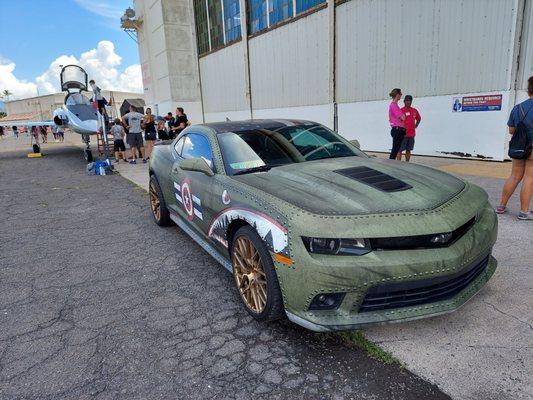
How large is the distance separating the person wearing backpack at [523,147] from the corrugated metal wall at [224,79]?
18281mm

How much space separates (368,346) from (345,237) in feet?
2.67

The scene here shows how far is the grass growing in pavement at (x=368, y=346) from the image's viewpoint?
2305mm

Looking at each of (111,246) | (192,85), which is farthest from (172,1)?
(111,246)

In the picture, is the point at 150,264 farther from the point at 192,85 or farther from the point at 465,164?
the point at 192,85

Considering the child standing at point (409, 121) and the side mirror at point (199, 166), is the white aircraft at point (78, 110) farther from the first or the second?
the side mirror at point (199, 166)

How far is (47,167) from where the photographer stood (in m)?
13.4

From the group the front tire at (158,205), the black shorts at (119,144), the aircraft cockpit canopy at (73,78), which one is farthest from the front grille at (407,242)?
the aircraft cockpit canopy at (73,78)

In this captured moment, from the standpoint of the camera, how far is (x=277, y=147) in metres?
3.63

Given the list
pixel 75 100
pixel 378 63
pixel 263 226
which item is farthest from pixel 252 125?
pixel 75 100

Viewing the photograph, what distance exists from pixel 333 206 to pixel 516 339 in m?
1.51

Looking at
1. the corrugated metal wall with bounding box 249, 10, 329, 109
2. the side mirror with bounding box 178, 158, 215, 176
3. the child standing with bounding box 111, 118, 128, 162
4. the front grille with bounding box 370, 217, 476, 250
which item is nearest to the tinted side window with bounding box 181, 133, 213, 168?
the side mirror with bounding box 178, 158, 215, 176

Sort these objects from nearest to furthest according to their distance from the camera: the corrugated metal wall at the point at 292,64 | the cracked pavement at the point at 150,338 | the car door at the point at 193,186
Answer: the cracked pavement at the point at 150,338 < the car door at the point at 193,186 < the corrugated metal wall at the point at 292,64

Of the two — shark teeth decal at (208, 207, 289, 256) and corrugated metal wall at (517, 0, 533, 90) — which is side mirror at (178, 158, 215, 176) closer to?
shark teeth decal at (208, 207, 289, 256)

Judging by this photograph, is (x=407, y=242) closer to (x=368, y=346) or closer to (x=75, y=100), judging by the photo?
(x=368, y=346)
